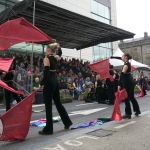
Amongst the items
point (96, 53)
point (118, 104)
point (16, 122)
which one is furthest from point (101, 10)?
point (16, 122)

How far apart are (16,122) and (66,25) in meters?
12.2

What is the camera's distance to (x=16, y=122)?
14.5 ft

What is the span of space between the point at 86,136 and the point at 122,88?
2.57 metres

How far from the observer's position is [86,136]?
15.3 ft

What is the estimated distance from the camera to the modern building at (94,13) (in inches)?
1024

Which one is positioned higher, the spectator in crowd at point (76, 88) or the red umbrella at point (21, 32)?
the red umbrella at point (21, 32)

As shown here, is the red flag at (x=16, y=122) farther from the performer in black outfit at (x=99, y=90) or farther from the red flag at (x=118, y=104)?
the performer in black outfit at (x=99, y=90)

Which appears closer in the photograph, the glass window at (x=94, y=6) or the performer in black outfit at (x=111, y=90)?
the performer in black outfit at (x=111, y=90)

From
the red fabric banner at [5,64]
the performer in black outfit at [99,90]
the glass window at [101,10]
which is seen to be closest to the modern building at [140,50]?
the glass window at [101,10]

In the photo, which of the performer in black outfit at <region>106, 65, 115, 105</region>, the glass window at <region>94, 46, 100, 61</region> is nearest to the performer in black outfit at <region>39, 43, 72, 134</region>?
the performer in black outfit at <region>106, 65, 115, 105</region>

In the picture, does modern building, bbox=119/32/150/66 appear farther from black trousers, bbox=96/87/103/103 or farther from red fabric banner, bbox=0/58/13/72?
red fabric banner, bbox=0/58/13/72

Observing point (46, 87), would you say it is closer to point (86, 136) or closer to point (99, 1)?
point (86, 136)

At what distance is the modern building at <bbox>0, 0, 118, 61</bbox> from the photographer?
26.0 m

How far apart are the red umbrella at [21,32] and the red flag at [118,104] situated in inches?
100
